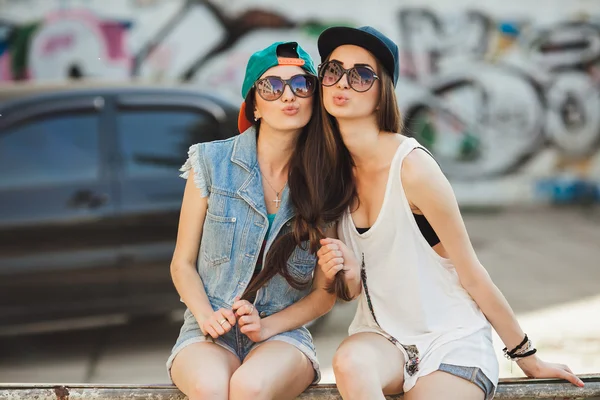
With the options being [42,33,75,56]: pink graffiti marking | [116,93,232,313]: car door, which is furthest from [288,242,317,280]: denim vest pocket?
[42,33,75,56]: pink graffiti marking

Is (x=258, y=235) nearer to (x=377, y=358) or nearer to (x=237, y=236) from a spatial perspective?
(x=237, y=236)

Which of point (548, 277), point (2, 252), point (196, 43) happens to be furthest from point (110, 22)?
point (548, 277)

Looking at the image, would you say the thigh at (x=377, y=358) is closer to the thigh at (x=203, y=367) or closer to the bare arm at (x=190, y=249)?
the thigh at (x=203, y=367)

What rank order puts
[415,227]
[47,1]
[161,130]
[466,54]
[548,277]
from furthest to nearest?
[466,54] < [47,1] < [548,277] < [161,130] < [415,227]

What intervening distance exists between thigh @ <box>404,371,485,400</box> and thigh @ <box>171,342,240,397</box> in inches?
25.0

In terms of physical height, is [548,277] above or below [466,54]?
below

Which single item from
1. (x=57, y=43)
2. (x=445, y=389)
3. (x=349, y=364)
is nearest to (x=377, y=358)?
(x=349, y=364)

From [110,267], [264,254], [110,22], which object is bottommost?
[110,267]

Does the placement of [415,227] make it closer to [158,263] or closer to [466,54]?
[158,263]

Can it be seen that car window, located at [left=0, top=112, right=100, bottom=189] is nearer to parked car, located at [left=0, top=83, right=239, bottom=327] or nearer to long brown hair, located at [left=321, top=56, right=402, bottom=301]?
parked car, located at [left=0, top=83, right=239, bottom=327]

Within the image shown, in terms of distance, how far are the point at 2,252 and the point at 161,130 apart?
48.2 inches

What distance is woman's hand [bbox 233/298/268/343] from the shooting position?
2.67m

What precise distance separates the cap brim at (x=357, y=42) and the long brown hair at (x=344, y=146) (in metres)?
0.03

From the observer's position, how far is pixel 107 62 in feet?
30.4
